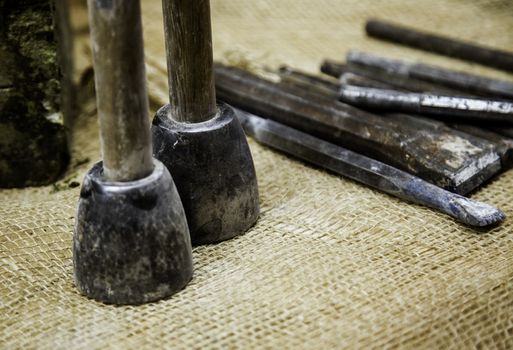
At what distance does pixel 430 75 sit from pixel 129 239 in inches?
52.8

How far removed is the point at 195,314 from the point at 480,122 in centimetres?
104

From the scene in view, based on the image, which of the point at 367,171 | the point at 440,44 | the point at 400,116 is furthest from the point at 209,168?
the point at 440,44

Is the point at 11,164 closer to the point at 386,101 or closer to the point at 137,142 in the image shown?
the point at 137,142

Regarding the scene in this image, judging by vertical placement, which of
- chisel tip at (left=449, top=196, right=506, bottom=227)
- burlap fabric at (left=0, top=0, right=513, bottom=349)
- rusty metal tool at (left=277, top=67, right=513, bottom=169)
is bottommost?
burlap fabric at (left=0, top=0, right=513, bottom=349)

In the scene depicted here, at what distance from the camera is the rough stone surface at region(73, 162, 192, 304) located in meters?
1.29

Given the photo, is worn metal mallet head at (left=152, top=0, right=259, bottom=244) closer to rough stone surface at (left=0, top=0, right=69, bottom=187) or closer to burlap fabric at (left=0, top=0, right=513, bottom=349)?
burlap fabric at (left=0, top=0, right=513, bottom=349)

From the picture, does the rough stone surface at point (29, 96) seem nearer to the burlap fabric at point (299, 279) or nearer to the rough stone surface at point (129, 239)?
the burlap fabric at point (299, 279)

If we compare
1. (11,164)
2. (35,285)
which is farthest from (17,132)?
(35,285)

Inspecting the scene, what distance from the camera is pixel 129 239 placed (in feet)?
4.25

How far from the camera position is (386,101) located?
1.98 meters

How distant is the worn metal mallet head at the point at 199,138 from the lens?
1.42 meters

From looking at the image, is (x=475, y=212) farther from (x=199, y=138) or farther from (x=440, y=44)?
(x=440, y=44)

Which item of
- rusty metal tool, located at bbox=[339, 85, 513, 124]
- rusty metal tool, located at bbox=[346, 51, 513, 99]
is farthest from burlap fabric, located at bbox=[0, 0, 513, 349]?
rusty metal tool, located at bbox=[346, 51, 513, 99]

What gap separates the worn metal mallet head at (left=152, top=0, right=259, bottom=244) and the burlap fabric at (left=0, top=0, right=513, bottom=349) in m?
0.08
